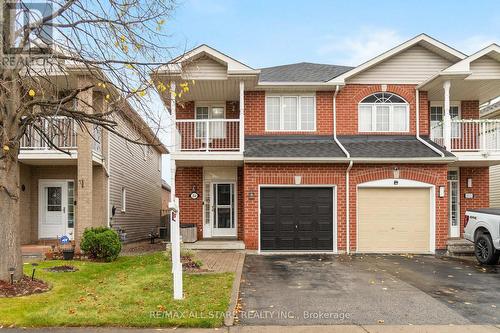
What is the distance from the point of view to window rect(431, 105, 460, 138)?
17156 millimetres

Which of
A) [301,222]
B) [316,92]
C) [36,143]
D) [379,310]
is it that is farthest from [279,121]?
[379,310]

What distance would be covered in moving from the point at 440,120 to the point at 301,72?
5.69m

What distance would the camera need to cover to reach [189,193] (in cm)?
1672

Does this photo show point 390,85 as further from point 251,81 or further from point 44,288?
point 44,288

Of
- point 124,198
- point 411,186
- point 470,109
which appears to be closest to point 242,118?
point 411,186

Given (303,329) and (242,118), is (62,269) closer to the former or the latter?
(303,329)

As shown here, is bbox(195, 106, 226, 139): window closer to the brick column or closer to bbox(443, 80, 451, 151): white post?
the brick column

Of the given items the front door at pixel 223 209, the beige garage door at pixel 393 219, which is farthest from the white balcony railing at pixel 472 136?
the front door at pixel 223 209

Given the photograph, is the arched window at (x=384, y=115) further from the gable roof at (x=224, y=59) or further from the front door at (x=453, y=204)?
the gable roof at (x=224, y=59)

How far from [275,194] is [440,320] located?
8806 millimetres

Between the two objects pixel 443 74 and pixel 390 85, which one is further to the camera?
pixel 390 85

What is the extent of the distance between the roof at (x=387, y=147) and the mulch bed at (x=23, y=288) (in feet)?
32.3

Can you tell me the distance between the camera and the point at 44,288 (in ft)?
28.3

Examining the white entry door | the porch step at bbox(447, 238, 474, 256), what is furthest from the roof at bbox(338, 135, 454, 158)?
the white entry door
